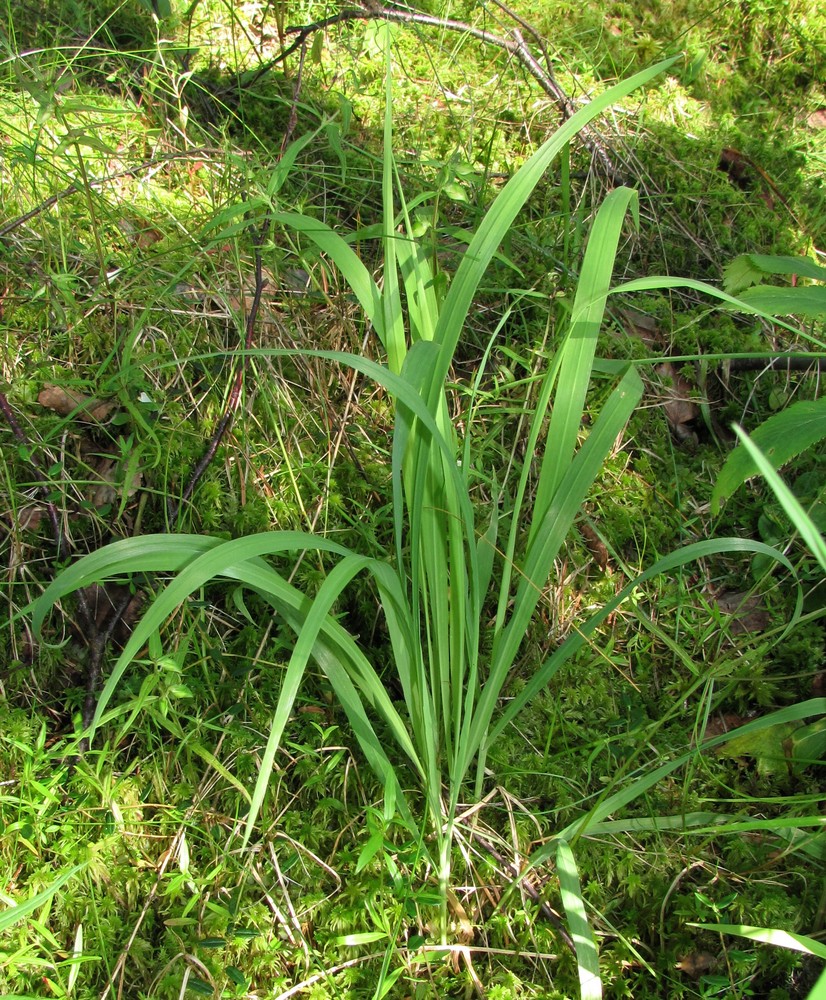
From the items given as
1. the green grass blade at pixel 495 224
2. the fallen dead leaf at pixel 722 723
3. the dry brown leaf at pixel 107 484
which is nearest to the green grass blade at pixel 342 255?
the green grass blade at pixel 495 224

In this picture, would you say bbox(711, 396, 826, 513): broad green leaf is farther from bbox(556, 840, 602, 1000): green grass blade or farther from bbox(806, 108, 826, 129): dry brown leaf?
bbox(806, 108, 826, 129): dry brown leaf

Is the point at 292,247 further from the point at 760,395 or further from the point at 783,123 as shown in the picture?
the point at 783,123

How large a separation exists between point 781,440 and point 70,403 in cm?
130

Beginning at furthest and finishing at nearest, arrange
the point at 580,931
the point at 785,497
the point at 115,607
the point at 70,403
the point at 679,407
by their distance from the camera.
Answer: the point at 679,407
the point at 70,403
the point at 115,607
the point at 580,931
the point at 785,497

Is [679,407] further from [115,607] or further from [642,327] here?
[115,607]

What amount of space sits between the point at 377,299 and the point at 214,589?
0.64m

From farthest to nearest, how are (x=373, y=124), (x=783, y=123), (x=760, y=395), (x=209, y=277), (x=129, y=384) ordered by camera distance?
(x=783, y=123), (x=373, y=124), (x=760, y=395), (x=209, y=277), (x=129, y=384)

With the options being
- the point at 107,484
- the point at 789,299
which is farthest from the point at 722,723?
the point at 107,484

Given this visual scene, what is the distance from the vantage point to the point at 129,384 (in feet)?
4.98

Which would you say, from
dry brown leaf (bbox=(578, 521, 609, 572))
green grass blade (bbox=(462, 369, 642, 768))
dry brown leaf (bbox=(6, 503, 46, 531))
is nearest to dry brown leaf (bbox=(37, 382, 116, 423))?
dry brown leaf (bbox=(6, 503, 46, 531))

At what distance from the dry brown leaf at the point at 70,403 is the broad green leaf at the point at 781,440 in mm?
1148

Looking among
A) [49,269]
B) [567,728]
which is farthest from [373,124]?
[567,728]

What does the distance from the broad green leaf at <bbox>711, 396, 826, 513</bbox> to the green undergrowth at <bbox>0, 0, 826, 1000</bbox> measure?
0.74 ft

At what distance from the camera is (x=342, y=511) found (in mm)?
1517
